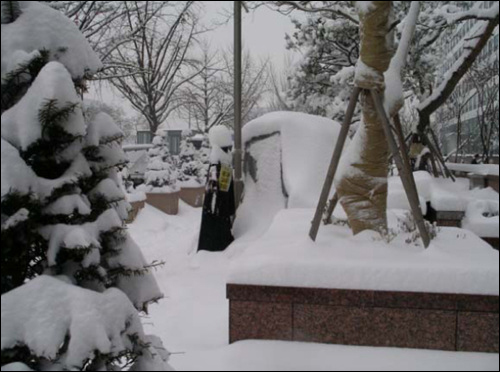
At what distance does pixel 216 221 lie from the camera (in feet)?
24.9

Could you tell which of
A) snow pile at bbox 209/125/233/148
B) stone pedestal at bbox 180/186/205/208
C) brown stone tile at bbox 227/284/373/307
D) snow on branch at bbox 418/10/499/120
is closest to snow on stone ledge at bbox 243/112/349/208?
snow pile at bbox 209/125/233/148

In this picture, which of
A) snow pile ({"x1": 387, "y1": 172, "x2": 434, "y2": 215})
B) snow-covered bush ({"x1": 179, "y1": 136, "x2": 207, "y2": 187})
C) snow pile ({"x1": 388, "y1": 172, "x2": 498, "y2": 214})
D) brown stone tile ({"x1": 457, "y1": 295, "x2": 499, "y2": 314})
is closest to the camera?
brown stone tile ({"x1": 457, "y1": 295, "x2": 499, "y2": 314})

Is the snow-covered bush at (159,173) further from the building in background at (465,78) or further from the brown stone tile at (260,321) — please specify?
the brown stone tile at (260,321)

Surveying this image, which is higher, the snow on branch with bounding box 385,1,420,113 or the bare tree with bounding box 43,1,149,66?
the bare tree with bounding box 43,1,149,66

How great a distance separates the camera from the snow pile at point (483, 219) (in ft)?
16.4

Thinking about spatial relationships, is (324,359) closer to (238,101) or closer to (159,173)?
(238,101)

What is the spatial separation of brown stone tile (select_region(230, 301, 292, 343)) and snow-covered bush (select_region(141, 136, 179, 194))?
10386 millimetres

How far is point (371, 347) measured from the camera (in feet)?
10.8

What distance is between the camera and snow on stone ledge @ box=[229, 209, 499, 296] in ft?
10.6

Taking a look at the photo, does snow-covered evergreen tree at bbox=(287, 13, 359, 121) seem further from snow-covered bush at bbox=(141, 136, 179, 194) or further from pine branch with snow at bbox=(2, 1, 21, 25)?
pine branch with snow at bbox=(2, 1, 21, 25)

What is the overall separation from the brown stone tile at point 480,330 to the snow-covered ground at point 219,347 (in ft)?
0.24

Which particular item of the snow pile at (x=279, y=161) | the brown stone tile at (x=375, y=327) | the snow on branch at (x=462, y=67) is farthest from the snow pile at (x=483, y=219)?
the snow pile at (x=279, y=161)

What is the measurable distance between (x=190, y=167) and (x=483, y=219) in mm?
13076

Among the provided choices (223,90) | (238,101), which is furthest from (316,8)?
(223,90)
